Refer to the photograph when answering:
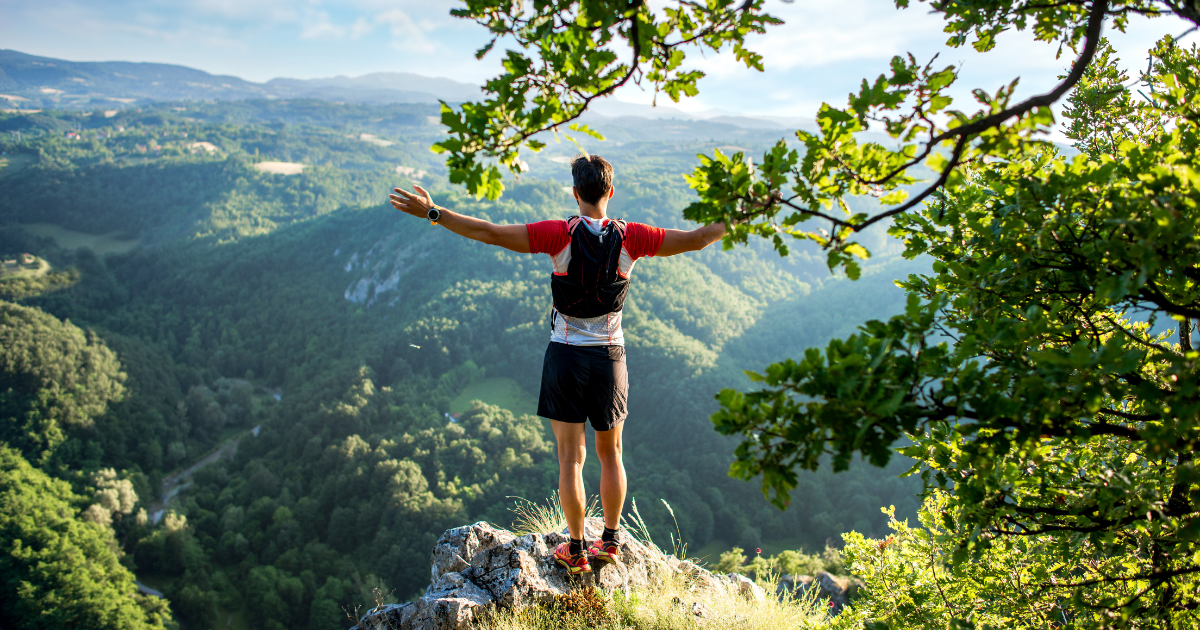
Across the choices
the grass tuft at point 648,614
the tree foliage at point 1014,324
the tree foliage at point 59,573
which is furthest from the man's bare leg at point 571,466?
the tree foliage at point 59,573

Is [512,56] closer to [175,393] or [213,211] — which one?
[175,393]

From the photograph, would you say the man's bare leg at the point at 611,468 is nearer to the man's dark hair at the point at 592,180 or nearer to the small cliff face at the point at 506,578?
the small cliff face at the point at 506,578

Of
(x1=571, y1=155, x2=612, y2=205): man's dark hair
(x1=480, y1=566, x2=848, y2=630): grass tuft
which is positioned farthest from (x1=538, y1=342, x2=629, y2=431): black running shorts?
(x1=480, y1=566, x2=848, y2=630): grass tuft

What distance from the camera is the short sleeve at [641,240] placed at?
312 cm

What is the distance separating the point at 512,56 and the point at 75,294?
373 feet

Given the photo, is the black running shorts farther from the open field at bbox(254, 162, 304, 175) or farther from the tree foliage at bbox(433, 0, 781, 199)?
the open field at bbox(254, 162, 304, 175)

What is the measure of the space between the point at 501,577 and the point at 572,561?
607 mm

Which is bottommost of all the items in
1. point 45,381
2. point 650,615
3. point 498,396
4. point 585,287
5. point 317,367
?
point 317,367

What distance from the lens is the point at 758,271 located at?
113 m

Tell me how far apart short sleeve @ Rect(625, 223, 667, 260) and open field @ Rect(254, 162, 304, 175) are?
16238 centimetres

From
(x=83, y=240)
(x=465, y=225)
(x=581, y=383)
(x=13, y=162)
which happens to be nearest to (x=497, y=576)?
(x=581, y=383)

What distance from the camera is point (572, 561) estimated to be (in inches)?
159

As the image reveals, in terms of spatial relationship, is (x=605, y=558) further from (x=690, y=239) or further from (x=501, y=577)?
(x=690, y=239)

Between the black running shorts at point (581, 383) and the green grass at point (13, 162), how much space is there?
168 metres
